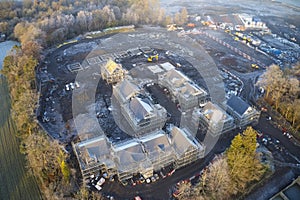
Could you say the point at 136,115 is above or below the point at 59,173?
above

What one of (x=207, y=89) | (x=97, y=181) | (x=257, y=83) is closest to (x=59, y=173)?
(x=97, y=181)

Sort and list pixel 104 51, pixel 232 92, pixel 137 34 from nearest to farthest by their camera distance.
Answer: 1. pixel 232 92
2. pixel 104 51
3. pixel 137 34

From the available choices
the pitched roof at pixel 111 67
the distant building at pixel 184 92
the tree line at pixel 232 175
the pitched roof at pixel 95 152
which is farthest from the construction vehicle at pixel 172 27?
the tree line at pixel 232 175

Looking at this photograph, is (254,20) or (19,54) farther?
(254,20)

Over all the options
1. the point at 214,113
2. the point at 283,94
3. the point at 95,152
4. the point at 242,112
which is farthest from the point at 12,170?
the point at 283,94

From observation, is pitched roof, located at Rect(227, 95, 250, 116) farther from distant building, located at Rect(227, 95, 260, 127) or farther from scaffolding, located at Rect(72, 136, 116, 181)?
scaffolding, located at Rect(72, 136, 116, 181)

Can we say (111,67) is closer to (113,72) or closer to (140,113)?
(113,72)

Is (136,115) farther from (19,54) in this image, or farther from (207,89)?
(19,54)
